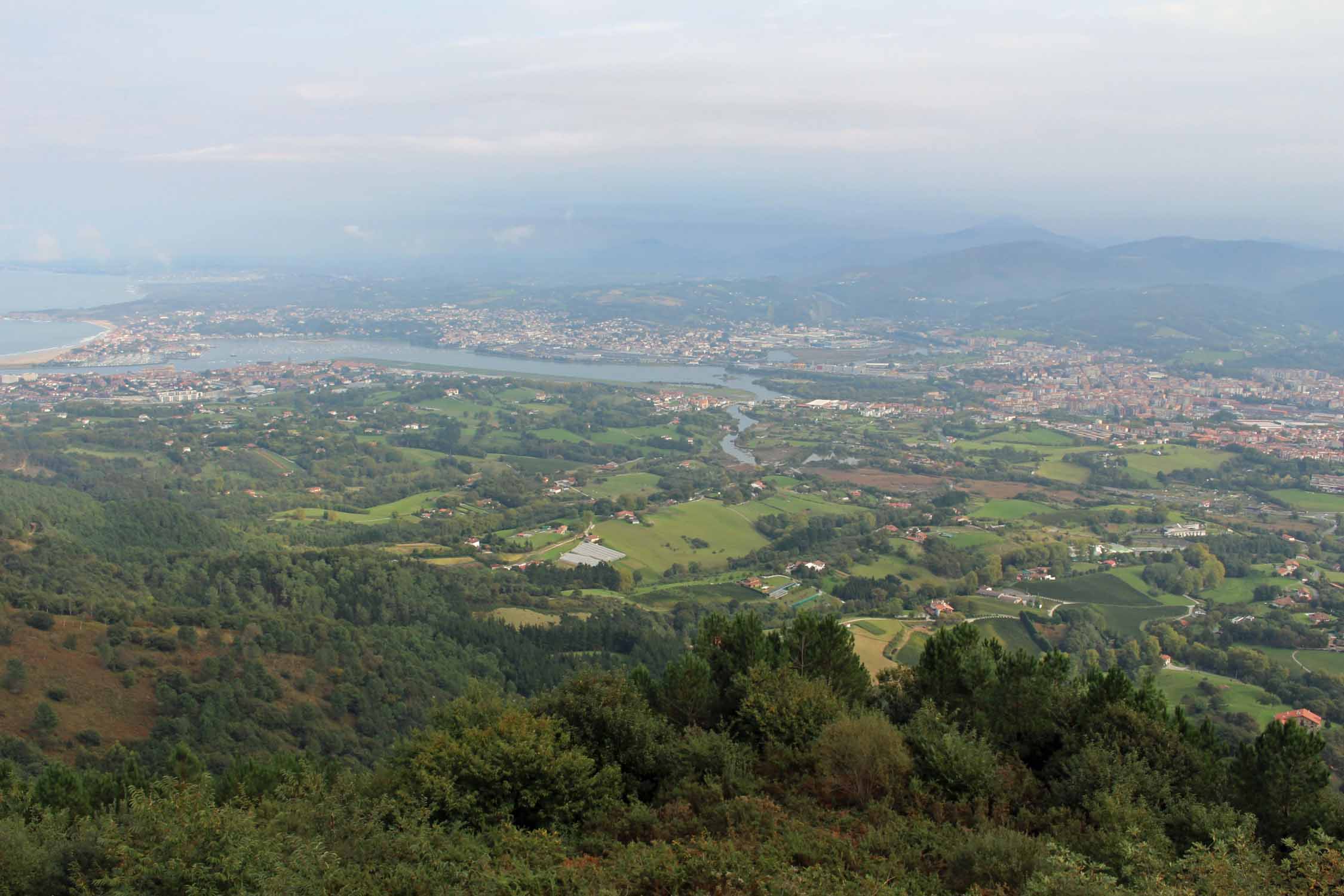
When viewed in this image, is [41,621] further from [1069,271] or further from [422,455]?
[1069,271]

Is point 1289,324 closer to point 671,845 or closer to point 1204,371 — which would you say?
point 1204,371

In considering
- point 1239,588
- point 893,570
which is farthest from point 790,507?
point 1239,588

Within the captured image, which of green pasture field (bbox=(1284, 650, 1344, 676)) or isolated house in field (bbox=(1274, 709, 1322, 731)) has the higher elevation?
isolated house in field (bbox=(1274, 709, 1322, 731))

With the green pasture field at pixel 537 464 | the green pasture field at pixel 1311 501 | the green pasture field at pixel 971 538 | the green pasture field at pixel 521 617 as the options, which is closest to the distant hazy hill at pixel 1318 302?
the green pasture field at pixel 1311 501

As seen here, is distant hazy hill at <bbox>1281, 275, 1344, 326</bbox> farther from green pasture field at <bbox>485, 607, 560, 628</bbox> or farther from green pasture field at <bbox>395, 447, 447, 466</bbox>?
green pasture field at <bbox>485, 607, 560, 628</bbox>

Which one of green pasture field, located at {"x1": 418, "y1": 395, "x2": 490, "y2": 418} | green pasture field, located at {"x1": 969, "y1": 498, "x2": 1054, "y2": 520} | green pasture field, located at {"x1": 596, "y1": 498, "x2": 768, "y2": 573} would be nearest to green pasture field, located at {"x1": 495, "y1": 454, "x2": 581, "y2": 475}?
green pasture field, located at {"x1": 418, "y1": 395, "x2": 490, "y2": 418}

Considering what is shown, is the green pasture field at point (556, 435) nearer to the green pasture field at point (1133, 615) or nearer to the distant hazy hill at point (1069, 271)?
the green pasture field at point (1133, 615)
